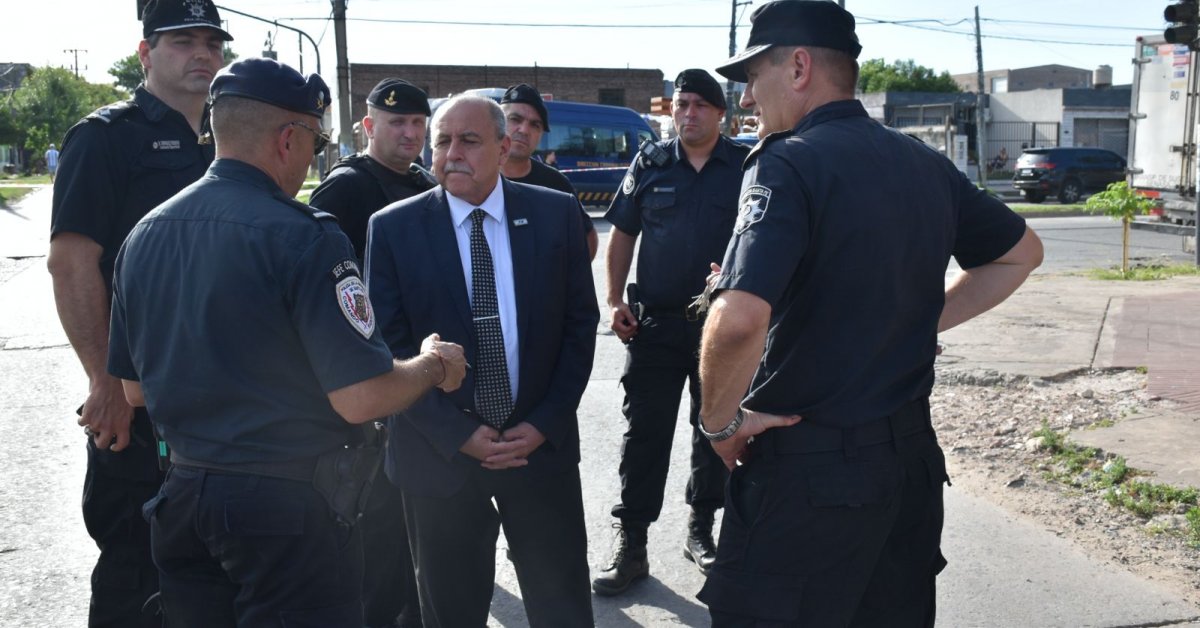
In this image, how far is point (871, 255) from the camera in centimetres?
257

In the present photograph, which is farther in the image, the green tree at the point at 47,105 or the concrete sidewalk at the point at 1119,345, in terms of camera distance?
the green tree at the point at 47,105

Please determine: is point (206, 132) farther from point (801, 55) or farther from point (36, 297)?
point (36, 297)

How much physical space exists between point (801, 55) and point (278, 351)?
57.7 inches

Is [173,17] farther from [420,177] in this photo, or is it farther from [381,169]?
[420,177]

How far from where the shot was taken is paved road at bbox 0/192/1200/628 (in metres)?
4.13

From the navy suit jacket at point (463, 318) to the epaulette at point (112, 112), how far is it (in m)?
0.90

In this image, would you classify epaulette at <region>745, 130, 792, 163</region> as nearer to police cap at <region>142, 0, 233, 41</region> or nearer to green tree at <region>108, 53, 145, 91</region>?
police cap at <region>142, 0, 233, 41</region>

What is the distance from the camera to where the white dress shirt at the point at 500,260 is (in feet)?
11.2

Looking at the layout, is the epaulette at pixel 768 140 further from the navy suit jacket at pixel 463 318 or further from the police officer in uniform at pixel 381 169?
the police officer in uniform at pixel 381 169

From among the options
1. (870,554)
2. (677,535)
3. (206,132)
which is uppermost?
(206,132)

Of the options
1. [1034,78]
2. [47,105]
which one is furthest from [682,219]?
[1034,78]

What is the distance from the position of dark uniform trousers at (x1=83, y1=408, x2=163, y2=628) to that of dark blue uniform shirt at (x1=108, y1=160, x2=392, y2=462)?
2.77 ft

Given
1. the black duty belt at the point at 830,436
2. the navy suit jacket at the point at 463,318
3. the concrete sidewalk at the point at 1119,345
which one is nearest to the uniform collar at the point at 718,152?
the navy suit jacket at the point at 463,318

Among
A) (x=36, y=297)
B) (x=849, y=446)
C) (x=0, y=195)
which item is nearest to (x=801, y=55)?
(x=849, y=446)
